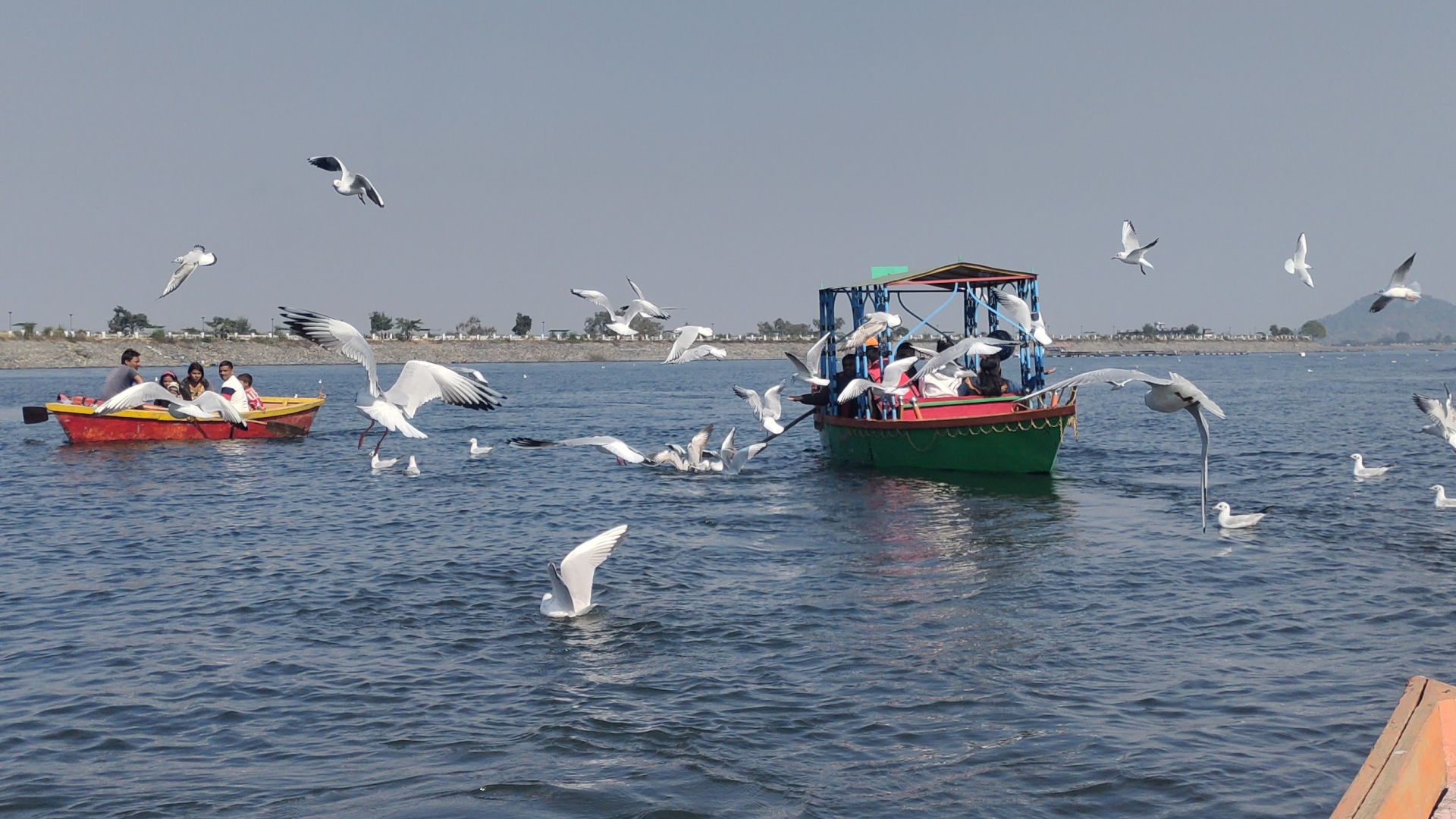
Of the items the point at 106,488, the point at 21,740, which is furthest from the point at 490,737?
the point at 106,488

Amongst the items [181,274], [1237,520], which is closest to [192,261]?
[181,274]

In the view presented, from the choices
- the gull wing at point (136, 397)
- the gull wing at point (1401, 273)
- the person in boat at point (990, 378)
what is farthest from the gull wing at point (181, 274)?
the gull wing at point (1401, 273)

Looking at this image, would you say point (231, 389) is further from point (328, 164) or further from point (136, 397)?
point (328, 164)

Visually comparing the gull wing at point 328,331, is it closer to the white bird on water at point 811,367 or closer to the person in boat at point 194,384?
the white bird on water at point 811,367

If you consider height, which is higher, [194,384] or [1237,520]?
[194,384]

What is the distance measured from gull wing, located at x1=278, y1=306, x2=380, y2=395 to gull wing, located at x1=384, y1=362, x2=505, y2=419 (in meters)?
0.69

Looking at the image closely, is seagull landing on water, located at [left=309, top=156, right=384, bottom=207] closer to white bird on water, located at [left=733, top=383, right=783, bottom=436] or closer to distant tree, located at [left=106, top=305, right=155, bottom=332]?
white bird on water, located at [left=733, top=383, right=783, bottom=436]

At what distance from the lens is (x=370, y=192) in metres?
13.5

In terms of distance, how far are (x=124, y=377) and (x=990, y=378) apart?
1705 cm

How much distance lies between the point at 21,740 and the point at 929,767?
5529 mm

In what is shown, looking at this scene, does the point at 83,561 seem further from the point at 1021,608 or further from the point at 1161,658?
the point at 1161,658

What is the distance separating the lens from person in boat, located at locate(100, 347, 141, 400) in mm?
22734

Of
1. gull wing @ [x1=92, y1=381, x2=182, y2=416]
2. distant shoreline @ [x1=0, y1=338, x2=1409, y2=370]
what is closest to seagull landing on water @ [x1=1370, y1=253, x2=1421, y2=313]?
gull wing @ [x1=92, y1=381, x2=182, y2=416]

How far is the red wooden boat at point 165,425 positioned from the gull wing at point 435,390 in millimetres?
13771
